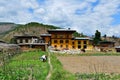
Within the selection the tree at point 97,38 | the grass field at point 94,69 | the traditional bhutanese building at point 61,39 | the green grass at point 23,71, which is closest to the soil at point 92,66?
the grass field at point 94,69

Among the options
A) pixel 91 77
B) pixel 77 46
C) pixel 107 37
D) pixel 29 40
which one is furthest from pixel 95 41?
pixel 91 77

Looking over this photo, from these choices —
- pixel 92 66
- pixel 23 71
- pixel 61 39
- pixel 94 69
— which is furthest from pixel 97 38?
pixel 23 71

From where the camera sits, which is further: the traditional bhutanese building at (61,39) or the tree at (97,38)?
the tree at (97,38)

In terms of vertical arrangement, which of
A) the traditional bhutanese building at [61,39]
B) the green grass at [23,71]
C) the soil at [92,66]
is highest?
the traditional bhutanese building at [61,39]

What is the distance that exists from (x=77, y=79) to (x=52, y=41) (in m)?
57.4

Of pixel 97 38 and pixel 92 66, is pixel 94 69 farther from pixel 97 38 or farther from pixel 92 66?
pixel 97 38

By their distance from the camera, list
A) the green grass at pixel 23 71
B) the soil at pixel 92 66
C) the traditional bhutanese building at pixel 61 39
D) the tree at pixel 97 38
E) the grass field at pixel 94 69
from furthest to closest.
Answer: the tree at pixel 97 38, the traditional bhutanese building at pixel 61 39, the soil at pixel 92 66, the grass field at pixel 94 69, the green grass at pixel 23 71

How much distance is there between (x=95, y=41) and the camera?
95.1 meters

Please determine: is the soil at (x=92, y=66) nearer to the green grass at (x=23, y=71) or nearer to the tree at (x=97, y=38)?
the green grass at (x=23, y=71)

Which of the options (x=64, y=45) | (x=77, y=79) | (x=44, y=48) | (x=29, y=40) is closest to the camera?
(x=77, y=79)

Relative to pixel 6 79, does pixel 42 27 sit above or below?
above

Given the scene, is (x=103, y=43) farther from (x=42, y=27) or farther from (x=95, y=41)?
(x=42, y=27)

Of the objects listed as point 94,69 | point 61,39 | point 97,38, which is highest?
point 97,38

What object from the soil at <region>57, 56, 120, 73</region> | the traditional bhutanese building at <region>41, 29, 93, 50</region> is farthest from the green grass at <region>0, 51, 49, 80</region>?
the traditional bhutanese building at <region>41, 29, 93, 50</region>
